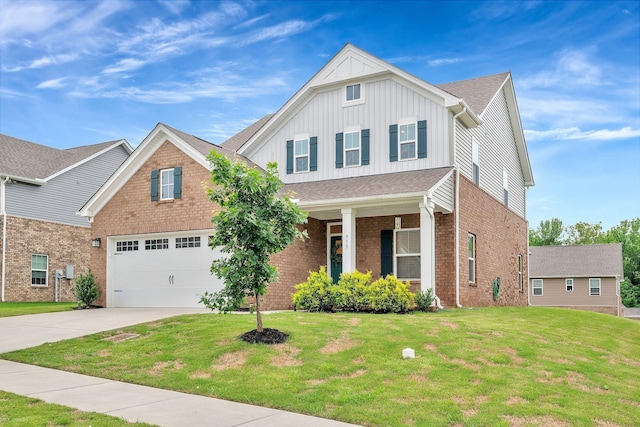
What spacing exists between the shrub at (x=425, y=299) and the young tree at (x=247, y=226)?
629 cm

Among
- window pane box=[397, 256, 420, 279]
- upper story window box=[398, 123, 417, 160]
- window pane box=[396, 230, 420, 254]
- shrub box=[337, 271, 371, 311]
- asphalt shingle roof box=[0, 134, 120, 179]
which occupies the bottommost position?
shrub box=[337, 271, 371, 311]

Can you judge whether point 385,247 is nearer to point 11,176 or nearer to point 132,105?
point 132,105

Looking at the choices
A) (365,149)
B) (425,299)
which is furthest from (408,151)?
(425,299)

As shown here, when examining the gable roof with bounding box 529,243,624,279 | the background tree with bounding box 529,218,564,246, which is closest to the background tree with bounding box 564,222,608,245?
the background tree with bounding box 529,218,564,246

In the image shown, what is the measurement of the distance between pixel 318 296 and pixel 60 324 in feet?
21.2

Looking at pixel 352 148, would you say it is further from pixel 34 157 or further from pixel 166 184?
pixel 34 157

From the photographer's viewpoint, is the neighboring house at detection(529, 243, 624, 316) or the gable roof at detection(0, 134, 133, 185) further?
the neighboring house at detection(529, 243, 624, 316)

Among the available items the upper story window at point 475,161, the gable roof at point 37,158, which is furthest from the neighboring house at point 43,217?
the upper story window at point 475,161

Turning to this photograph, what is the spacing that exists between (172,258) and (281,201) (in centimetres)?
889

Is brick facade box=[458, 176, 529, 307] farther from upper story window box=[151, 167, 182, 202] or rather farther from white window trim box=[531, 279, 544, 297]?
white window trim box=[531, 279, 544, 297]

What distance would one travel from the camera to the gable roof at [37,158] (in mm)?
26469

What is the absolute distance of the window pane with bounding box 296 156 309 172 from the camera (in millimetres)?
20308

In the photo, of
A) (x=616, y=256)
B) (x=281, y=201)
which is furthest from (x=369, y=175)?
(x=616, y=256)

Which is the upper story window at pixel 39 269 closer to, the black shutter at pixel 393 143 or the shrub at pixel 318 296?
the shrub at pixel 318 296
